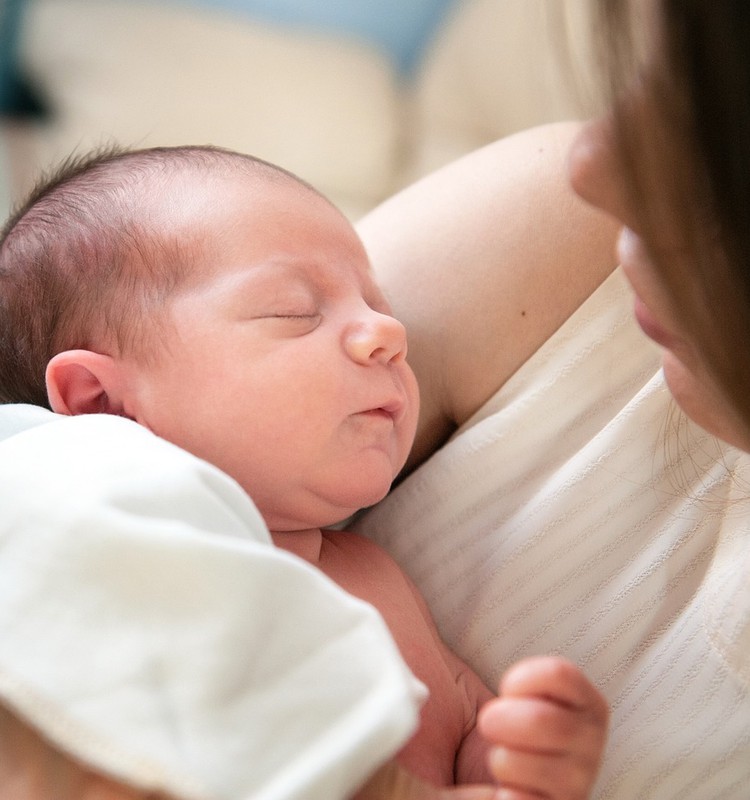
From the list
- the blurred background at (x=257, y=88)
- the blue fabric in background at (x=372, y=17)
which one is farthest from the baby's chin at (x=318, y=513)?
the blue fabric in background at (x=372, y=17)

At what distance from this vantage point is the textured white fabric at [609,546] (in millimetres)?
787

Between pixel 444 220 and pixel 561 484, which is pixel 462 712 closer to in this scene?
pixel 561 484

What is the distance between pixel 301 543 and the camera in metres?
0.87

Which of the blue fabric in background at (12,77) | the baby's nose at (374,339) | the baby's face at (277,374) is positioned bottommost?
the blue fabric in background at (12,77)

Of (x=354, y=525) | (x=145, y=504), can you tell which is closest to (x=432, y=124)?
(x=354, y=525)

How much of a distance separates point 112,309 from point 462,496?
400mm

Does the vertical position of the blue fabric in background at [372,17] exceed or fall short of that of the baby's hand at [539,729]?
it falls short

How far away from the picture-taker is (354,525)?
106cm

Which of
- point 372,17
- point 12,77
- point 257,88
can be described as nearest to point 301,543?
point 257,88

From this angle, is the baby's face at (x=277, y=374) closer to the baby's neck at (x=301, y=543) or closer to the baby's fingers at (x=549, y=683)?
the baby's neck at (x=301, y=543)

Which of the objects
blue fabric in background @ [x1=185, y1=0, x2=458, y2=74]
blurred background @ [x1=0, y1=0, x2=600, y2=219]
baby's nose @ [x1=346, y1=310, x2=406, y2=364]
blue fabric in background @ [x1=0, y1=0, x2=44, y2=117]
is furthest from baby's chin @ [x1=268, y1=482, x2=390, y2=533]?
blue fabric in background @ [x1=185, y1=0, x2=458, y2=74]

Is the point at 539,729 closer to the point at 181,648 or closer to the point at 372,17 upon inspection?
the point at 181,648

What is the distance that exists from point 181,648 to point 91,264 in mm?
431

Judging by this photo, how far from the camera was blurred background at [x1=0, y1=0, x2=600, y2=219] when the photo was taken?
1885 mm
